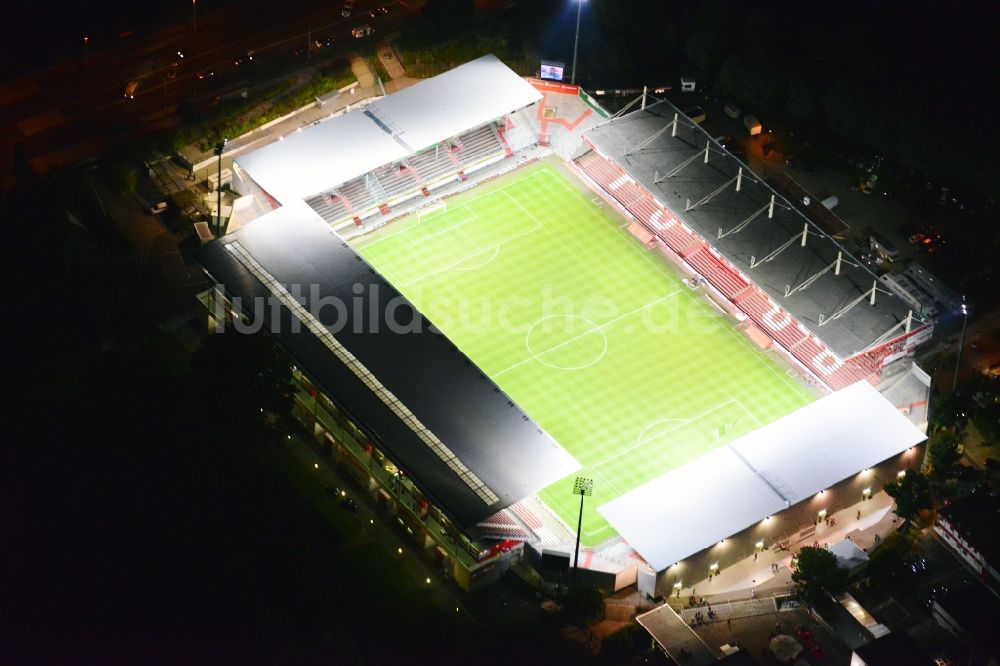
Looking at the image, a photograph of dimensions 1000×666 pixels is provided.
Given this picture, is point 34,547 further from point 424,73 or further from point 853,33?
point 853,33

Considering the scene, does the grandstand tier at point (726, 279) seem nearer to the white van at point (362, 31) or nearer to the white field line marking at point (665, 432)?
the white field line marking at point (665, 432)

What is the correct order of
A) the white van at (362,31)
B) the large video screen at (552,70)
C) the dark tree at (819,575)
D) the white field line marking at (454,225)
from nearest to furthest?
the dark tree at (819,575)
the white field line marking at (454,225)
the large video screen at (552,70)
the white van at (362,31)

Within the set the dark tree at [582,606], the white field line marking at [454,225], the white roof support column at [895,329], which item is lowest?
the dark tree at [582,606]

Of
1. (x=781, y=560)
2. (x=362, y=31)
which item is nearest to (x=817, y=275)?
(x=781, y=560)

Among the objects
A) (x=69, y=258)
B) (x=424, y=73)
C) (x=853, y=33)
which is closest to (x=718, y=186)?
(x=853, y=33)

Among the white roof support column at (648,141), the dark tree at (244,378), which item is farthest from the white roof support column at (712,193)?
the dark tree at (244,378)

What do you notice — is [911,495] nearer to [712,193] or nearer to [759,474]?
[759,474]

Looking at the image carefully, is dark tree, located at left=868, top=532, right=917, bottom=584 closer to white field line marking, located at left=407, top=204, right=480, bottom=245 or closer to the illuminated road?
white field line marking, located at left=407, top=204, right=480, bottom=245

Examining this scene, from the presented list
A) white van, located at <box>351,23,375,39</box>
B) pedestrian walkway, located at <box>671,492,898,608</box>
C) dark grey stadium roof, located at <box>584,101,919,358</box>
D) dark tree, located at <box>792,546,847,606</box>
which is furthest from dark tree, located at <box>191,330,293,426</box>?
white van, located at <box>351,23,375,39</box>
